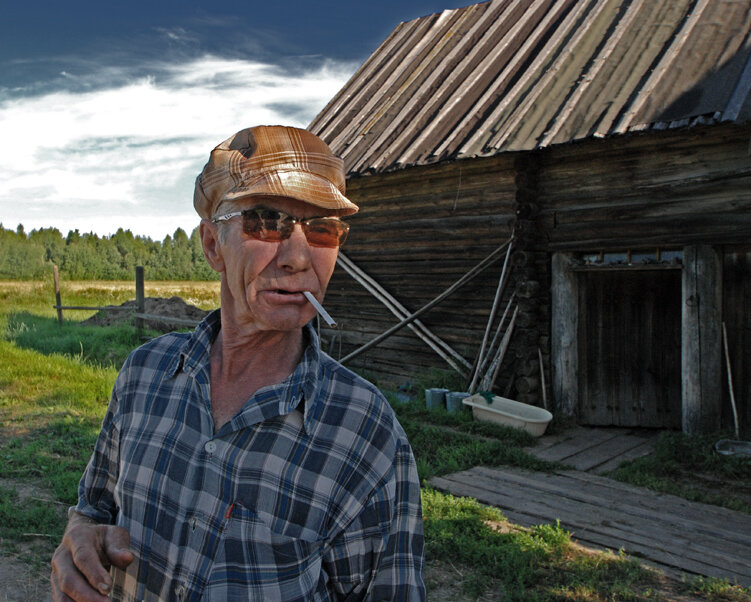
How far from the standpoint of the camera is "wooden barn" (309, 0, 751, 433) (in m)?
6.75

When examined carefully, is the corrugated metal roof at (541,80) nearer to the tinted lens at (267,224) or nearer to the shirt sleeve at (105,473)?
the tinted lens at (267,224)

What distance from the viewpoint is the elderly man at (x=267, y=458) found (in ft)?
4.22

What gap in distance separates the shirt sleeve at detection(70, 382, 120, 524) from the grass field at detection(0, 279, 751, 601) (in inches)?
103

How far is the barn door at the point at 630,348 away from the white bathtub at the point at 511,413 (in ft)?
2.86

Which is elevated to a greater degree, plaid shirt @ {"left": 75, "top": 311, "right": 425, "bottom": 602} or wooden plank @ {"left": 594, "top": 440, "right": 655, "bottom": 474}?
plaid shirt @ {"left": 75, "top": 311, "right": 425, "bottom": 602}

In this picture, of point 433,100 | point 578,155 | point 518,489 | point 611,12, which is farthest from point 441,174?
point 518,489

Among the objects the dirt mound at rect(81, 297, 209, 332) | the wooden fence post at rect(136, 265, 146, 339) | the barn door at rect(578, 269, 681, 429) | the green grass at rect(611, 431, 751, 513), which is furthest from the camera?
the dirt mound at rect(81, 297, 209, 332)

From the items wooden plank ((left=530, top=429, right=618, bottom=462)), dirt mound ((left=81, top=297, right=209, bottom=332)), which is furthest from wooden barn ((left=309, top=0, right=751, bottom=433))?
dirt mound ((left=81, top=297, right=209, bottom=332))

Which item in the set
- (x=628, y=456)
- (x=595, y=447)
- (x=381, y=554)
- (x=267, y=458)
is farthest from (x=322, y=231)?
(x=595, y=447)

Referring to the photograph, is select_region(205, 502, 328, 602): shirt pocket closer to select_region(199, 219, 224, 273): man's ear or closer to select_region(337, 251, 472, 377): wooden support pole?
select_region(199, 219, 224, 273): man's ear

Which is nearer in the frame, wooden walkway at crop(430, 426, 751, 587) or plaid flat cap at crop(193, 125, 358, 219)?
plaid flat cap at crop(193, 125, 358, 219)

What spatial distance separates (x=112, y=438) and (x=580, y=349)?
23.4 ft

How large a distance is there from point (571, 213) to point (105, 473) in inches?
278

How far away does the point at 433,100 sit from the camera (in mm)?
9734
